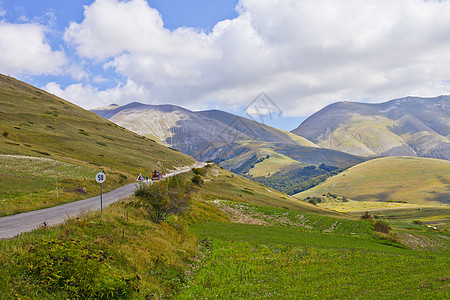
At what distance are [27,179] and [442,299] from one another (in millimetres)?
43656

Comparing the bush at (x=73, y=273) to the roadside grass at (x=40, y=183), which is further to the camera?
the roadside grass at (x=40, y=183)

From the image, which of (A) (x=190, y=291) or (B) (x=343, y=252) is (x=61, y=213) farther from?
(B) (x=343, y=252)

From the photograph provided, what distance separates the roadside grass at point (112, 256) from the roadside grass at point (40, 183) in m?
12.8

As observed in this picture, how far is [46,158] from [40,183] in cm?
1818

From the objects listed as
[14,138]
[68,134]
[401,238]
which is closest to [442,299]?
[401,238]

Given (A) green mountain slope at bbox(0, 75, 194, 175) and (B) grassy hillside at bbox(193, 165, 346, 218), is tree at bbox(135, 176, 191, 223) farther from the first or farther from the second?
(A) green mountain slope at bbox(0, 75, 194, 175)

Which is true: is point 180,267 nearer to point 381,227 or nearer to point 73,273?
point 73,273

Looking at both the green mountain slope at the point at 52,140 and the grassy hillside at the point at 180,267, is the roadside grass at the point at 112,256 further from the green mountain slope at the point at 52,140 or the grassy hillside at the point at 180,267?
the green mountain slope at the point at 52,140

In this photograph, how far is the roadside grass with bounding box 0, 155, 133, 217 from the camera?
29.7m

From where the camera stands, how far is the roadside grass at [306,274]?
14062 mm

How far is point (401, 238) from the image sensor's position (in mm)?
39750

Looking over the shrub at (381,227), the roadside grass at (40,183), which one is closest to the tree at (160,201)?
the roadside grass at (40,183)

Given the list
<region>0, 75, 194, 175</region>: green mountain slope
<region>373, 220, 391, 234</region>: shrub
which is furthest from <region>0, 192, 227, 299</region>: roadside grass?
<region>0, 75, 194, 175</region>: green mountain slope

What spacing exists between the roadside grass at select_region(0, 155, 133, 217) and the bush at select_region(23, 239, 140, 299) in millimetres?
18110
